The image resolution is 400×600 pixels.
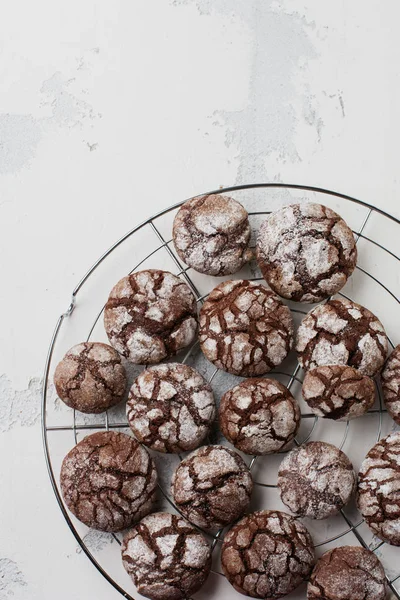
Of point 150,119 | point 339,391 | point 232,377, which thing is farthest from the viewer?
point 150,119

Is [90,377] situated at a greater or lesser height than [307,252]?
lesser

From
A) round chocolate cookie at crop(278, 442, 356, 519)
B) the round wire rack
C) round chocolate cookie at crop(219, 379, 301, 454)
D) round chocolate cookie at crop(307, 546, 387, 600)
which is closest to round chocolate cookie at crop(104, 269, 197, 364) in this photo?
the round wire rack

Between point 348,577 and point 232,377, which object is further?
point 232,377

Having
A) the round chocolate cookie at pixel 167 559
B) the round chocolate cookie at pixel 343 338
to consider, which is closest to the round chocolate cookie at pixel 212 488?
the round chocolate cookie at pixel 167 559

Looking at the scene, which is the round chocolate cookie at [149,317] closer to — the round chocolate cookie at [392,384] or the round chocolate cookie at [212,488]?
the round chocolate cookie at [212,488]

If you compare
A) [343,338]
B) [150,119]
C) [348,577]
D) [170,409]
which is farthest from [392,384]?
[150,119]

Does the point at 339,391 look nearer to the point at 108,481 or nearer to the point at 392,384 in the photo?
the point at 392,384

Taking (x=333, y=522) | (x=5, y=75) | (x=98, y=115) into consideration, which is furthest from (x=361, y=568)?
(x=5, y=75)
